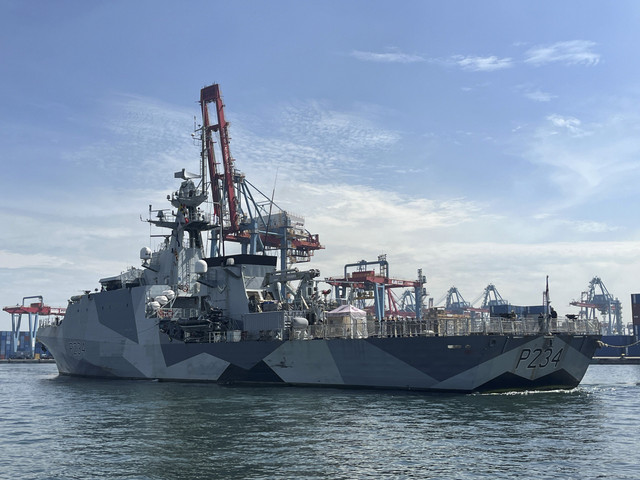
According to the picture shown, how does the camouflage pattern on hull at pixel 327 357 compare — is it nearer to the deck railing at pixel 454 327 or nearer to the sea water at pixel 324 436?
the deck railing at pixel 454 327

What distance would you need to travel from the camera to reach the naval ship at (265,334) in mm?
25938

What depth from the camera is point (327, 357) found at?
29.2 meters

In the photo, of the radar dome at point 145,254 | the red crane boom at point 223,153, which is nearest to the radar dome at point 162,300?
the radar dome at point 145,254

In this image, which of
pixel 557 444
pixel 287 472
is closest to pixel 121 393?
pixel 287 472

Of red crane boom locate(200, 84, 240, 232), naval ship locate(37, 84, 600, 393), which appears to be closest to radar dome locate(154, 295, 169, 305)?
naval ship locate(37, 84, 600, 393)

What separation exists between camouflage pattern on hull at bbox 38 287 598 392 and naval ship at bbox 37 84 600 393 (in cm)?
6

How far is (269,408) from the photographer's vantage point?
22766 mm

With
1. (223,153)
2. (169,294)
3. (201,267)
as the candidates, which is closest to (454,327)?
(201,267)

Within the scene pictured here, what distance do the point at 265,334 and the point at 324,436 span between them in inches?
608

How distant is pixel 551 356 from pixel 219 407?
1369 cm

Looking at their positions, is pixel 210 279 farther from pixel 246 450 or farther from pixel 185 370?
pixel 246 450

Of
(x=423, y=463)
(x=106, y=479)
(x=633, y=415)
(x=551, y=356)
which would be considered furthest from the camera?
(x=551, y=356)

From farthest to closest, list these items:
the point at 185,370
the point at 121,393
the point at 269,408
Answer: the point at 185,370, the point at 121,393, the point at 269,408

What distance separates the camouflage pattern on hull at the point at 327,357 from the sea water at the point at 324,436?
1.00 meters
